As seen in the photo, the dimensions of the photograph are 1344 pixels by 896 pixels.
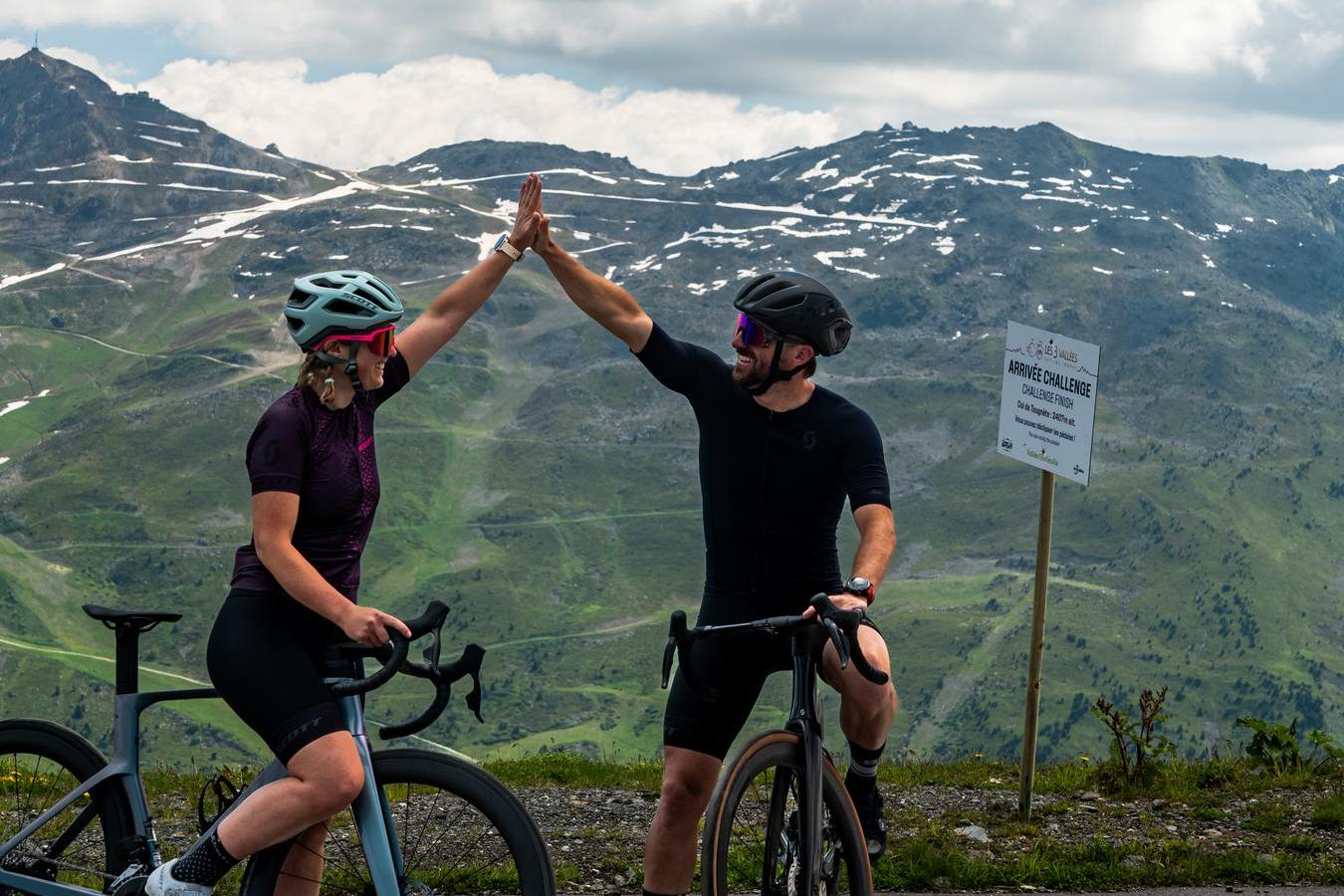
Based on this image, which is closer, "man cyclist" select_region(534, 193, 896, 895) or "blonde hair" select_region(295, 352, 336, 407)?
"blonde hair" select_region(295, 352, 336, 407)

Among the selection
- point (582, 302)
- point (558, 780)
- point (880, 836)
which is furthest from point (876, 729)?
point (558, 780)

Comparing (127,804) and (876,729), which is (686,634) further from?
(127,804)

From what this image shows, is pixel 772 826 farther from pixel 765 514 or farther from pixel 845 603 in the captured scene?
pixel 765 514

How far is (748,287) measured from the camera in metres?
6.76

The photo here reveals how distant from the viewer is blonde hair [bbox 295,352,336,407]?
5.60 m

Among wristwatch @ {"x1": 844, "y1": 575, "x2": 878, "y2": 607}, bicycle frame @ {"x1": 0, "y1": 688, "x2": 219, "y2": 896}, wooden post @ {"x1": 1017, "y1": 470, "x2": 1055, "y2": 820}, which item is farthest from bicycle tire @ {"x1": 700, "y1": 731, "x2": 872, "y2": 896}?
wooden post @ {"x1": 1017, "y1": 470, "x2": 1055, "y2": 820}

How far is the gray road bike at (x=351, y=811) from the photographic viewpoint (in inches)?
214

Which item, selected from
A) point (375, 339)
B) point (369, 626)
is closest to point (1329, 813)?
point (369, 626)

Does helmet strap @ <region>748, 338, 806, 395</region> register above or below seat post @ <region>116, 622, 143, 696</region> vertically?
above

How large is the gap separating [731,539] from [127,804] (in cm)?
296

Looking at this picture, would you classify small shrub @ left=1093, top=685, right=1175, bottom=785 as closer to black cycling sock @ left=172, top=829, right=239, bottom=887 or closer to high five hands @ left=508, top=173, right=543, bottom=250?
high five hands @ left=508, top=173, right=543, bottom=250

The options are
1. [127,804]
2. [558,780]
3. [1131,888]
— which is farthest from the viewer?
[558,780]

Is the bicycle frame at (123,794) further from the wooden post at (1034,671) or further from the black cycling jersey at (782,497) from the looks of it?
the wooden post at (1034,671)

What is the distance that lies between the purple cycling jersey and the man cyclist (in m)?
1.38
